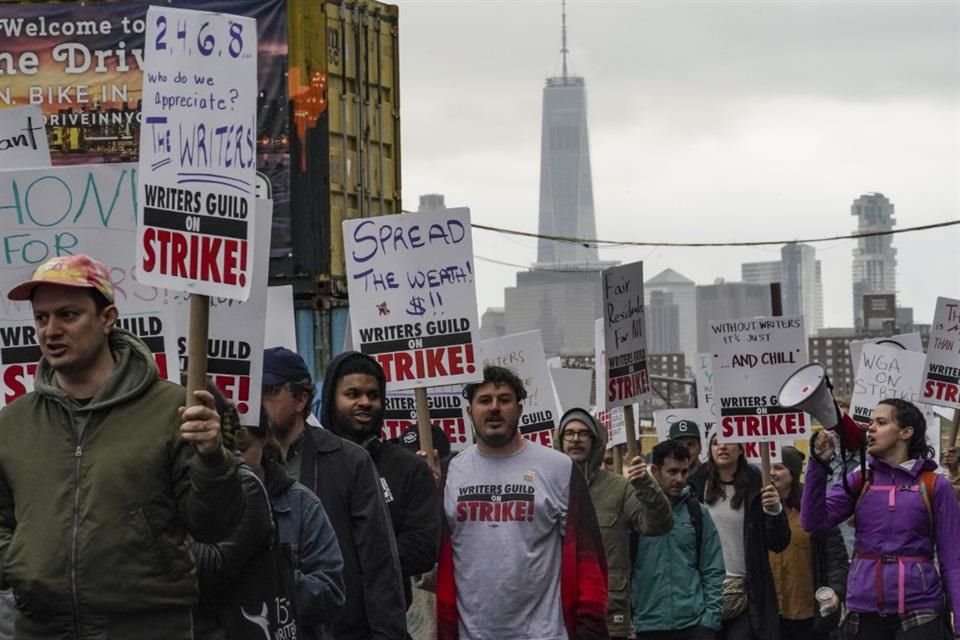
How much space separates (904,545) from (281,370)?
12.0ft

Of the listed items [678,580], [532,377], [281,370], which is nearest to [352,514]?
[281,370]

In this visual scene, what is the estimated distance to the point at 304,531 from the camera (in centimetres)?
702

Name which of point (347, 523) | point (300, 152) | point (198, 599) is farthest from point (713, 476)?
point (300, 152)

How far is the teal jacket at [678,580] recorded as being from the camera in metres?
11.3

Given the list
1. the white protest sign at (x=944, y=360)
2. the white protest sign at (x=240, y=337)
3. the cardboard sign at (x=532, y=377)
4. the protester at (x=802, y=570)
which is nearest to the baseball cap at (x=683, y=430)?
the protester at (x=802, y=570)

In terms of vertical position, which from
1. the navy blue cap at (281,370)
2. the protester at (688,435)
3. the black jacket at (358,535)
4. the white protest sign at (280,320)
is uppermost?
the white protest sign at (280,320)

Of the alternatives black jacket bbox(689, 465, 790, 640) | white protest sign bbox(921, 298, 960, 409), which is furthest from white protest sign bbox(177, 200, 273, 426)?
white protest sign bbox(921, 298, 960, 409)

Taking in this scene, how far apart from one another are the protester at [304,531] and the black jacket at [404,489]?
1398 mm

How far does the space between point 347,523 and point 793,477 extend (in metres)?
6.15

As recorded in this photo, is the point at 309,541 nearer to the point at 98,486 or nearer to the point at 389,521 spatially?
the point at 389,521

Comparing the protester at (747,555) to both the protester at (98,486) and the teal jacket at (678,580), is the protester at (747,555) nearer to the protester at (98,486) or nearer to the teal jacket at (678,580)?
the teal jacket at (678,580)

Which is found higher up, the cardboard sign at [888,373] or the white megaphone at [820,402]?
the cardboard sign at [888,373]

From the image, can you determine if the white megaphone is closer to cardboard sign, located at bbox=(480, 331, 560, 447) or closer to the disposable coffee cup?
the disposable coffee cup

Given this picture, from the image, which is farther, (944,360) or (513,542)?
(944,360)
